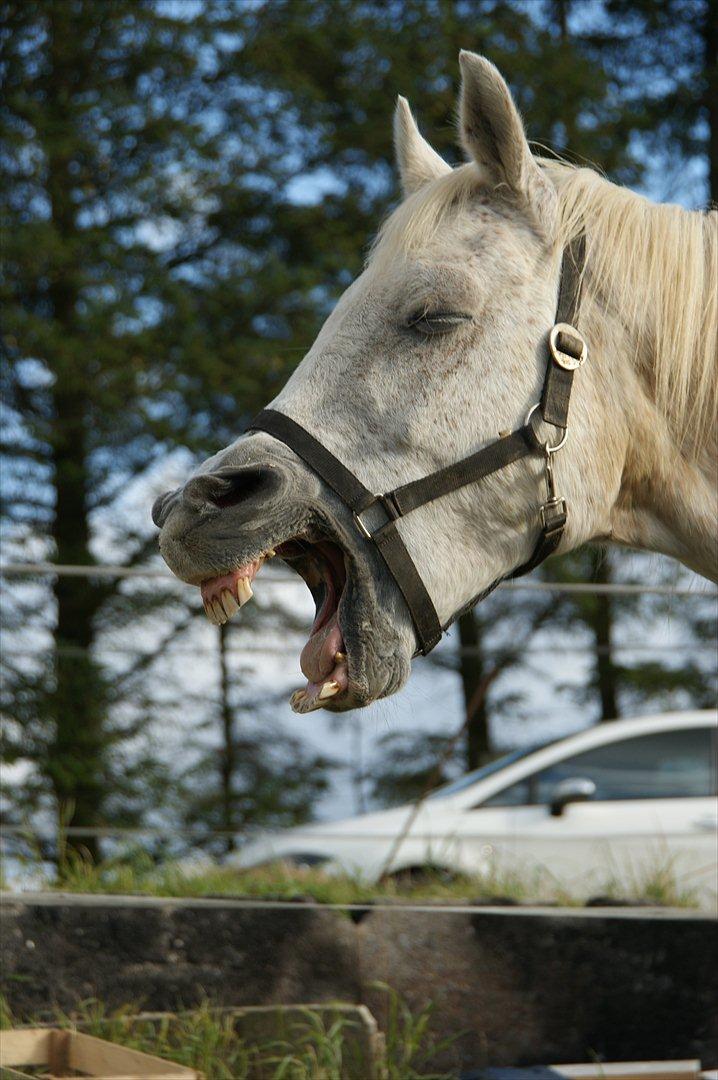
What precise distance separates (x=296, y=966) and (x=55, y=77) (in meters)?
8.08

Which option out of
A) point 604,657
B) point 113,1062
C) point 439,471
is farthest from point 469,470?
point 604,657

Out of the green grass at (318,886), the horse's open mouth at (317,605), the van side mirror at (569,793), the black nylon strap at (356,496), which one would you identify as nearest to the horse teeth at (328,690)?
the horse's open mouth at (317,605)

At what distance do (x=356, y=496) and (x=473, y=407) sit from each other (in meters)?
0.29

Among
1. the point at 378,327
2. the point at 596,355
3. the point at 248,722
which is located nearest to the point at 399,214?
the point at 378,327

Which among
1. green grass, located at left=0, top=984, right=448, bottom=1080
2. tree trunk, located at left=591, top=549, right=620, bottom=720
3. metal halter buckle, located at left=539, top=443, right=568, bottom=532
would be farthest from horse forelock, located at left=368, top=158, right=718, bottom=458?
tree trunk, located at left=591, top=549, right=620, bottom=720

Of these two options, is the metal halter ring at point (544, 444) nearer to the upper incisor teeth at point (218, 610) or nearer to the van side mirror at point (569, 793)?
the upper incisor teeth at point (218, 610)

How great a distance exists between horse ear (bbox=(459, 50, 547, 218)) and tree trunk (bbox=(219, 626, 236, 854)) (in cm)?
515

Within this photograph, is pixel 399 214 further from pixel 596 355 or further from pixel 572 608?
pixel 572 608

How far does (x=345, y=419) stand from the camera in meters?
2.19

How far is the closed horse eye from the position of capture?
224 cm

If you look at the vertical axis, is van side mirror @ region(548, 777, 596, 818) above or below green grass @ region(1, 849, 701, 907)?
above

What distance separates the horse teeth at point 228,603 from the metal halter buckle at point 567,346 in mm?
763

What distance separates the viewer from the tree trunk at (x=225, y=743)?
722 centimetres

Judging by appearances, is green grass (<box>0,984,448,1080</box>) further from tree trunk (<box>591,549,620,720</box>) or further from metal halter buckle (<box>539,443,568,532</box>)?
tree trunk (<box>591,549,620,720</box>)
